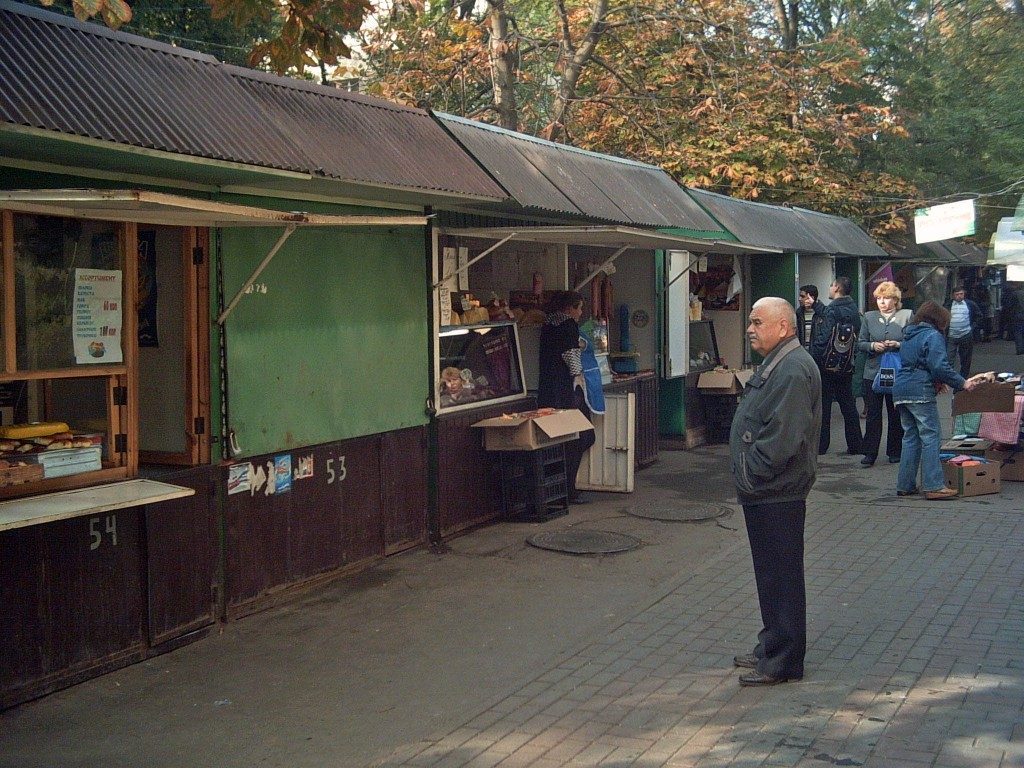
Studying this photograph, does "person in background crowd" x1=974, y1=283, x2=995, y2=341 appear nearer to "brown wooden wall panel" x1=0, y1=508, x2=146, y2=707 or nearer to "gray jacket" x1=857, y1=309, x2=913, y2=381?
"gray jacket" x1=857, y1=309, x2=913, y2=381

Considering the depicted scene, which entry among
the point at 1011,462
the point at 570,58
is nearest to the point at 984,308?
the point at 570,58

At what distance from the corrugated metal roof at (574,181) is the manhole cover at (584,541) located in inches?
103

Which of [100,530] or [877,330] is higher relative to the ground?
→ [877,330]

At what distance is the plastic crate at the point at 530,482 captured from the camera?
9.48 meters

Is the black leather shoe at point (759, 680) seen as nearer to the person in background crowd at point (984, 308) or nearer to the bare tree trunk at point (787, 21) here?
the bare tree trunk at point (787, 21)

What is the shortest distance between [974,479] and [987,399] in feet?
2.59

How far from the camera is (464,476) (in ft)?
30.1

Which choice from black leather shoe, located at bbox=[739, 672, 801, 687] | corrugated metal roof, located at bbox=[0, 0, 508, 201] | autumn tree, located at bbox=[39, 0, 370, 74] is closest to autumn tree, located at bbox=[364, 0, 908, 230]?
autumn tree, located at bbox=[39, 0, 370, 74]

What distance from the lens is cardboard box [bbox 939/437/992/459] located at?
36.1 feet

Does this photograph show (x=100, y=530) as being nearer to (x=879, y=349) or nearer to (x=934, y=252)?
(x=879, y=349)

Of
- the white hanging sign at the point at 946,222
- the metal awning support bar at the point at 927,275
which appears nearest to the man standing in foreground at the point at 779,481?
the white hanging sign at the point at 946,222

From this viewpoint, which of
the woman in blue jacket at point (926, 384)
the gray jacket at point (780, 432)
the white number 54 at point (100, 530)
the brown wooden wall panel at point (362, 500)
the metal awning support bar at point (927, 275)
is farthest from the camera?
the metal awning support bar at point (927, 275)

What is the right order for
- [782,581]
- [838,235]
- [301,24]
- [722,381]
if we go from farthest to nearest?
1. [838,235]
2. [722,381]
3. [301,24]
4. [782,581]

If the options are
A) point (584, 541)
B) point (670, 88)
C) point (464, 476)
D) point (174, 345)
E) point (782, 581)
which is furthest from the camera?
point (670, 88)
